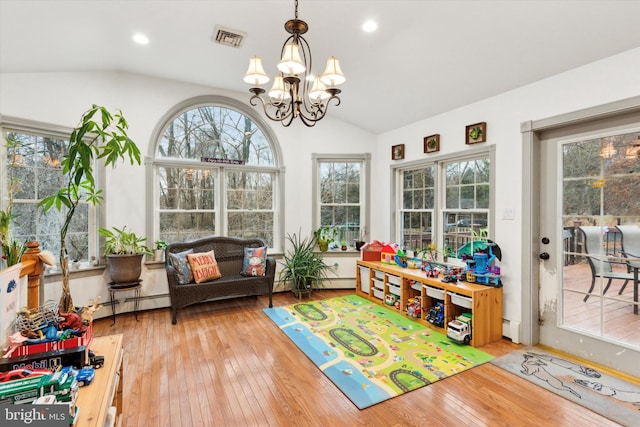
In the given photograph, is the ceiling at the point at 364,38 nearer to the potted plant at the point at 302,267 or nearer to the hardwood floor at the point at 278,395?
the potted plant at the point at 302,267

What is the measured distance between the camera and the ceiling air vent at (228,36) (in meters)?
2.92

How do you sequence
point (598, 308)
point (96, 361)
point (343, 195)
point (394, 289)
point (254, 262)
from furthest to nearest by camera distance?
point (343, 195) → point (254, 262) → point (394, 289) → point (598, 308) → point (96, 361)

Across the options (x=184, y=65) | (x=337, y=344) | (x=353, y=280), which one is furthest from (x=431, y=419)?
(x=184, y=65)

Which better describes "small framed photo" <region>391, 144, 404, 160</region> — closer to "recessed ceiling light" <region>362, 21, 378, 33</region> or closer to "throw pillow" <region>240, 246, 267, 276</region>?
"recessed ceiling light" <region>362, 21, 378, 33</region>

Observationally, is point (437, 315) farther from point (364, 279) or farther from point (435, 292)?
point (364, 279)

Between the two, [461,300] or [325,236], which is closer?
[461,300]

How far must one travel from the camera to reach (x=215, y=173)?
4504mm

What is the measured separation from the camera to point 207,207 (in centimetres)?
447

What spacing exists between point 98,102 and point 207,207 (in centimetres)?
179

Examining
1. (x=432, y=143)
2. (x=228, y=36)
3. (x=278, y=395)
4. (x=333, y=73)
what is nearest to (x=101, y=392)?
(x=278, y=395)

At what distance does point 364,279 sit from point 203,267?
225 centimetres

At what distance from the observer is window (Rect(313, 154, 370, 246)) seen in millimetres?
5043

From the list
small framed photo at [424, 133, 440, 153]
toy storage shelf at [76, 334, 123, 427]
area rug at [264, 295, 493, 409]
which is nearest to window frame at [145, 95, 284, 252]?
area rug at [264, 295, 493, 409]

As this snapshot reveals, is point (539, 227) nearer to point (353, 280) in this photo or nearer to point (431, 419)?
point (431, 419)
